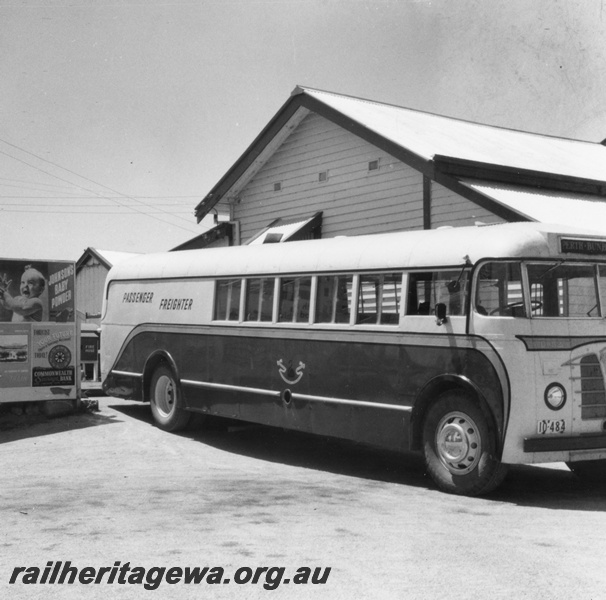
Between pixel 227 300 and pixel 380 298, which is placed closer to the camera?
pixel 380 298

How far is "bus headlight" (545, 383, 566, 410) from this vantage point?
7809 millimetres

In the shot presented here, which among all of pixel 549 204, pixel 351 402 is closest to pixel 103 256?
pixel 549 204

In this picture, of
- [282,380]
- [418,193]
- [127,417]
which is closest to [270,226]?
[418,193]

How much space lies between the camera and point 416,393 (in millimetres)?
8594

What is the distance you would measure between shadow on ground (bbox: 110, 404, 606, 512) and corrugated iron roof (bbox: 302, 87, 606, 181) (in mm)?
5154

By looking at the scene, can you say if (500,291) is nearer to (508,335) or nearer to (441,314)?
(508,335)

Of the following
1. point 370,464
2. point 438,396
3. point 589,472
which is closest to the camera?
point 438,396

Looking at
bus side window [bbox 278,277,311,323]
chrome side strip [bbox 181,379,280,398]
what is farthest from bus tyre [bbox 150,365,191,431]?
bus side window [bbox 278,277,311,323]

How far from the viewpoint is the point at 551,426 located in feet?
25.6

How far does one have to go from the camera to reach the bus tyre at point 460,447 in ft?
26.0

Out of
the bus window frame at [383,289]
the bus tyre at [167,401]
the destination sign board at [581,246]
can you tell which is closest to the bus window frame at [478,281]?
the destination sign board at [581,246]

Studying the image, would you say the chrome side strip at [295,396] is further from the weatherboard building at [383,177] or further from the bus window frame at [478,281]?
the weatherboard building at [383,177]

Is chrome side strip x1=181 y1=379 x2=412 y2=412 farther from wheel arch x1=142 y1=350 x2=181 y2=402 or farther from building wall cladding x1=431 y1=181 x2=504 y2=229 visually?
building wall cladding x1=431 y1=181 x2=504 y2=229

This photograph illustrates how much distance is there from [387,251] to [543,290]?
1.78 metres
